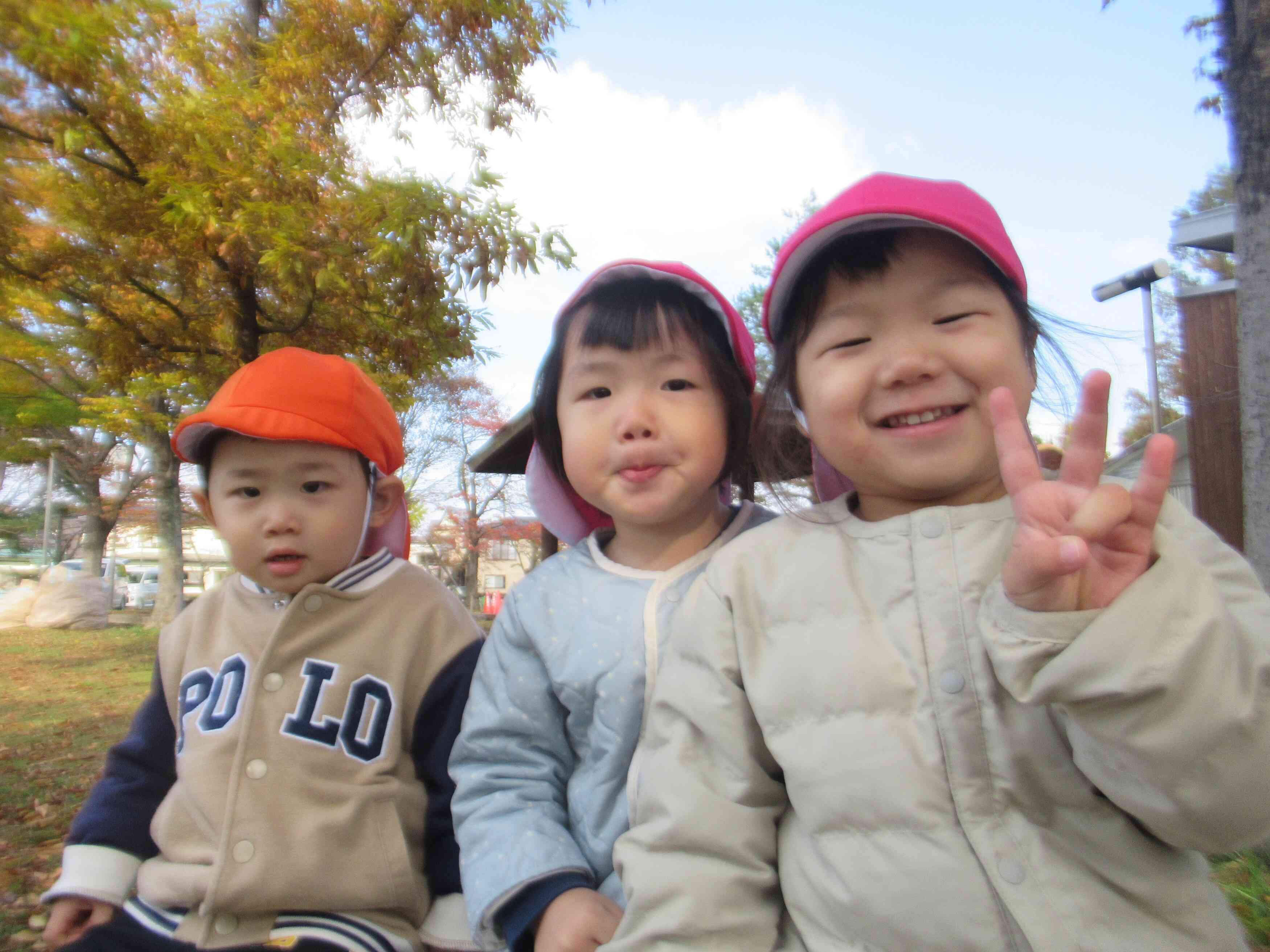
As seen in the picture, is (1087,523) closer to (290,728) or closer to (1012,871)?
(1012,871)

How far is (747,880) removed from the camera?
44.6 inches

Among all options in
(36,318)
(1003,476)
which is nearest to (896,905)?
(1003,476)

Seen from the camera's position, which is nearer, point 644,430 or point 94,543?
point 644,430

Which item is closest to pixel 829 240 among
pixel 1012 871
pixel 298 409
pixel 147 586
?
pixel 1012 871

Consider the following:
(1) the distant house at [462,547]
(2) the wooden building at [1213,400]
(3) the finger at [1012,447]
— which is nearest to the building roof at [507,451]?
(3) the finger at [1012,447]

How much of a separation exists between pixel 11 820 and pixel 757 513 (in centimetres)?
429

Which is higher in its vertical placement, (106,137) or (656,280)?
(106,137)

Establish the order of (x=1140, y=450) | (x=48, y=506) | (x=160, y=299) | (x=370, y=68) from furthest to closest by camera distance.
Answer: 1. (x=48, y=506)
2. (x=1140, y=450)
3. (x=370, y=68)
4. (x=160, y=299)

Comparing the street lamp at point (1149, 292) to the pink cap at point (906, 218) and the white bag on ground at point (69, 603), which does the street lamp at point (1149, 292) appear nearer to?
the pink cap at point (906, 218)

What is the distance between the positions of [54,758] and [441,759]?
16.8 ft

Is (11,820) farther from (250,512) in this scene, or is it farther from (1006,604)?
(1006,604)

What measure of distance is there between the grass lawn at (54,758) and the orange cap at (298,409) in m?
2.32

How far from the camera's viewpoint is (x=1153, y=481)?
2.89 ft

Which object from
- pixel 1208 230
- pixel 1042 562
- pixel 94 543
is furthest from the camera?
pixel 94 543
